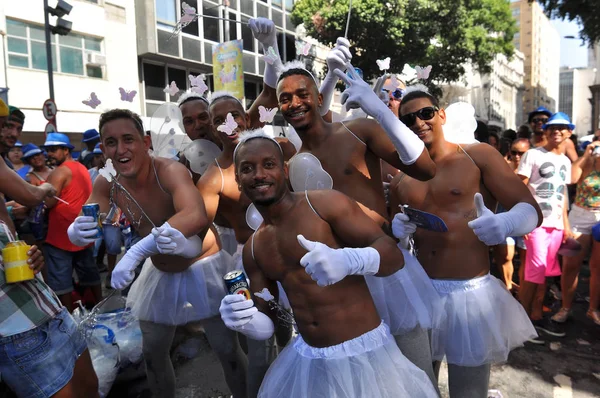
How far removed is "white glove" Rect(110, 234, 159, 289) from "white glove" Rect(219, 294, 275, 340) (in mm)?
723

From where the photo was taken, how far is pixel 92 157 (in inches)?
266

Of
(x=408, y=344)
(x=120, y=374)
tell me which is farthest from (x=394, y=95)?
(x=120, y=374)

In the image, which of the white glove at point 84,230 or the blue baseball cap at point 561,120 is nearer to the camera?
the white glove at point 84,230

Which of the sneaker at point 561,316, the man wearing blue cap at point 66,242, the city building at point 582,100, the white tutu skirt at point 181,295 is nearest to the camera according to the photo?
the white tutu skirt at point 181,295

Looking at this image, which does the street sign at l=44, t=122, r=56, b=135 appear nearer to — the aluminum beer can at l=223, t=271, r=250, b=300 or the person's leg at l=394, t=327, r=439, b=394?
the aluminum beer can at l=223, t=271, r=250, b=300

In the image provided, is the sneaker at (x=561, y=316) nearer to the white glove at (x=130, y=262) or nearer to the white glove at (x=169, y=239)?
the white glove at (x=169, y=239)

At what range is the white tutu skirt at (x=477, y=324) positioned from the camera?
229cm

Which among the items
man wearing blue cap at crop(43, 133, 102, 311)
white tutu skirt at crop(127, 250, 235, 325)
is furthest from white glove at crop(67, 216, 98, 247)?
man wearing blue cap at crop(43, 133, 102, 311)

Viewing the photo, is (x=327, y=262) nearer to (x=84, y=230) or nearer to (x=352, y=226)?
(x=352, y=226)

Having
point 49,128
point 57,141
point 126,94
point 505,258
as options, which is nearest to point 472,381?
point 126,94

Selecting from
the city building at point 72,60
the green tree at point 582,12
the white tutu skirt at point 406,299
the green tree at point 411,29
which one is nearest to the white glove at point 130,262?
the white tutu skirt at point 406,299

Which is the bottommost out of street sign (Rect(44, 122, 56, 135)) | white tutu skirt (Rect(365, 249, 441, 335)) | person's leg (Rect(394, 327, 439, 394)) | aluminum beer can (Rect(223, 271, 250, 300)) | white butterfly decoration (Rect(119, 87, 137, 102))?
person's leg (Rect(394, 327, 439, 394))

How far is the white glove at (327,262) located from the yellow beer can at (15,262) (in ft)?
4.73

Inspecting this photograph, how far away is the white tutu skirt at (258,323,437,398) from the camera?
1771 millimetres
